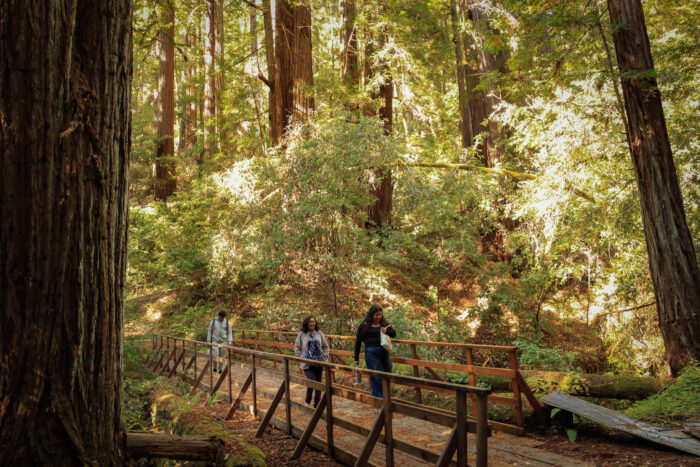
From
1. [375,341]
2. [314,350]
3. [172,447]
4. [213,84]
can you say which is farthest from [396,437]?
[213,84]

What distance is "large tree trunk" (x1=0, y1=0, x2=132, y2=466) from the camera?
Result: 309 cm

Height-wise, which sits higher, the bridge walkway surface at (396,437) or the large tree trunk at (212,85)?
the large tree trunk at (212,85)

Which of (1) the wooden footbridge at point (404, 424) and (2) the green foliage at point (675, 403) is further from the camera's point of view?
(2) the green foliage at point (675, 403)

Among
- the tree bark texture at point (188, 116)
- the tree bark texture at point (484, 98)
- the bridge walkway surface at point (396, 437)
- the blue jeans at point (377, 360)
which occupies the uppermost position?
the tree bark texture at point (188, 116)

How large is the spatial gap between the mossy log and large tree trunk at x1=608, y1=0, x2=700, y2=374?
131 centimetres

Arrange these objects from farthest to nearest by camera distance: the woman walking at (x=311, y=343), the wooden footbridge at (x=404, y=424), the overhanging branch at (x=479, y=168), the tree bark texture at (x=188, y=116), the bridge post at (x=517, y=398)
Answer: the tree bark texture at (x=188, y=116), the overhanging branch at (x=479, y=168), the woman walking at (x=311, y=343), the bridge post at (x=517, y=398), the wooden footbridge at (x=404, y=424)

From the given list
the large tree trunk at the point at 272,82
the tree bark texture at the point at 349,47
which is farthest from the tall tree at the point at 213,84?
the tree bark texture at the point at 349,47

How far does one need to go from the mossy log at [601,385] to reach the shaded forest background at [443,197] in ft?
11.5

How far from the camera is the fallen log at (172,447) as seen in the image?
3838mm

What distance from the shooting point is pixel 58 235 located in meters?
3.22

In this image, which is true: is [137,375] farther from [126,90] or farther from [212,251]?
[126,90]

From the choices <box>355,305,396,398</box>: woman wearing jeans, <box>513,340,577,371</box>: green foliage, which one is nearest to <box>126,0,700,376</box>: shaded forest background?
<box>513,340,577,371</box>: green foliage

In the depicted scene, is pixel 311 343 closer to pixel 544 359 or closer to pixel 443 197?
pixel 544 359

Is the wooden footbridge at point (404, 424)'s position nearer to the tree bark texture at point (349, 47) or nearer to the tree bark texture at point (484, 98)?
the tree bark texture at point (484, 98)
